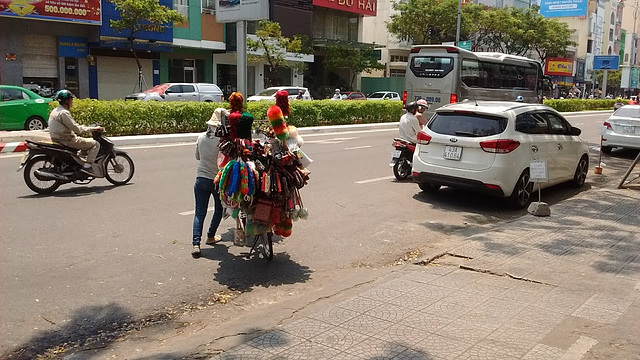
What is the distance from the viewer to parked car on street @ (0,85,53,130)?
16234 mm

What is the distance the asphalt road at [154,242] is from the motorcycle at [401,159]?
1.16 ft

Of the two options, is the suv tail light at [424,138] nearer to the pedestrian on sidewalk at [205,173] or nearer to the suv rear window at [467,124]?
the suv rear window at [467,124]

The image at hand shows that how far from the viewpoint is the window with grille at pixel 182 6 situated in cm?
3144

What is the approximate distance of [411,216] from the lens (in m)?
8.52

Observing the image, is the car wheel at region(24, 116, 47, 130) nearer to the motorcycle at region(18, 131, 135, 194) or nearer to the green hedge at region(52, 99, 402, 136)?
the green hedge at region(52, 99, 402, 136)

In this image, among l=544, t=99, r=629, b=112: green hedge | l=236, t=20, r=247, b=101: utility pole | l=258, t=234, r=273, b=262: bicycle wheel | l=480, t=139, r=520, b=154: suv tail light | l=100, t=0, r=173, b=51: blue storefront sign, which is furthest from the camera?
l=544, t=99, r=629, b=112: green hedge

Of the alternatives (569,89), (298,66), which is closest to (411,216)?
(298,66)

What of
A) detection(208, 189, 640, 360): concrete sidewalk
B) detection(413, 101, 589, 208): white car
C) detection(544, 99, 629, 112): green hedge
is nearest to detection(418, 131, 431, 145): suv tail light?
detection(413, 101, 589, 208): white car

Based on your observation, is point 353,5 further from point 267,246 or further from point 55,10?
point 267,246

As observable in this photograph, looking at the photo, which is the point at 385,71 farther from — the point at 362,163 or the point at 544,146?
the point at 544,146

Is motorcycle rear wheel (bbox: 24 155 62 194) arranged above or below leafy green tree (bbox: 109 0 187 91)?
below

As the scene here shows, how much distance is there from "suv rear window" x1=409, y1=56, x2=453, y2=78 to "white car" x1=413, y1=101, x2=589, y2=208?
1249 centimetres

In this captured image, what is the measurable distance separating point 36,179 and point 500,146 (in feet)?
23.8

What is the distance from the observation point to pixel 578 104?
43906 mm
